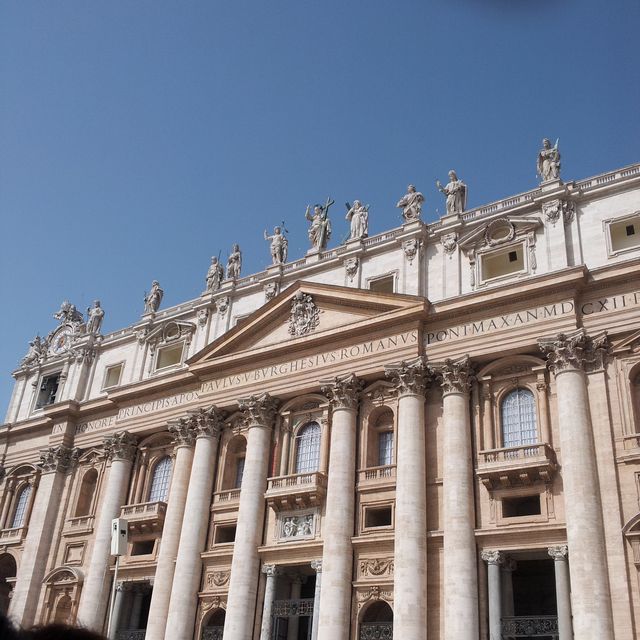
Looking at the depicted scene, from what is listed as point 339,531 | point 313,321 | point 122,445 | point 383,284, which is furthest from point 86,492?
point 383,284

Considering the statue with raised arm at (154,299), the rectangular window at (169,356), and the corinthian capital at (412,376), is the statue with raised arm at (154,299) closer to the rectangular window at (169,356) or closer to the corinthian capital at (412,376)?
the rectangular window at (169,356)

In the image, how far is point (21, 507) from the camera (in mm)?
43188

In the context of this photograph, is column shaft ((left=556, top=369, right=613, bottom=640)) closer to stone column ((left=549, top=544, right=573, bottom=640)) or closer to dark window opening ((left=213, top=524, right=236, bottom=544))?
stone column ((left=549, top=544, right=573, bottom=640))

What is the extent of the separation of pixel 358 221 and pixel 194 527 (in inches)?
630

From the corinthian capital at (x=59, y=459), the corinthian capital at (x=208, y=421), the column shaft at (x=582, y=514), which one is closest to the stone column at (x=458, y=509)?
the column shaft at (x=582, y=514)

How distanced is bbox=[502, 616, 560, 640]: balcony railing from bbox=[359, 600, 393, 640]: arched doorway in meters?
4.20

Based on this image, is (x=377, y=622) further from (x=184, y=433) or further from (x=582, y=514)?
(x=184, y=433)

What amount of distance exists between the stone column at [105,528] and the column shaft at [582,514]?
20.7 m

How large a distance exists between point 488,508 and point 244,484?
1058 centimetres

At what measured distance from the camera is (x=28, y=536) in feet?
131

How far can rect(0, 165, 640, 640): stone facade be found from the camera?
85.8 ft

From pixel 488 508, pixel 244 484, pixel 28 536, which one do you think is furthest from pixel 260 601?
pixel 28 536

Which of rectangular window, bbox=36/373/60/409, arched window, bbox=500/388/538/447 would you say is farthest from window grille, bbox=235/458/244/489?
rectangular window, bbox=36/373/60/409

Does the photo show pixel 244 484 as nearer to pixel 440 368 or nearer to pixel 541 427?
pixel 440 368
